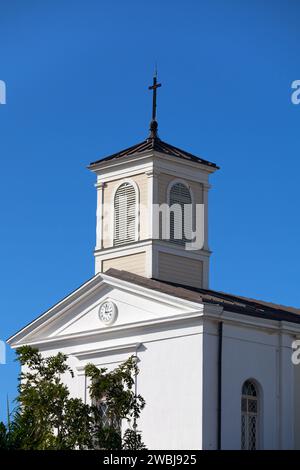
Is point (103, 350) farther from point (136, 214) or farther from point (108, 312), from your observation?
point (136, 214)

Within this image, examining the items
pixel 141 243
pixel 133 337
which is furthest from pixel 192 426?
pixel 141 243

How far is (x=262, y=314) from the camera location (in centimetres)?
4144

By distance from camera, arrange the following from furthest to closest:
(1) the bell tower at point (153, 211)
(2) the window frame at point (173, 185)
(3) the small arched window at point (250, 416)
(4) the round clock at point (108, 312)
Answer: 1. (2) the window frame at point (173, 185)
2. (1) the bell tower at point (153, 211)
3. (4) the round clock at point (108, 312)
4. (3) the small arched window at point (250, 416)

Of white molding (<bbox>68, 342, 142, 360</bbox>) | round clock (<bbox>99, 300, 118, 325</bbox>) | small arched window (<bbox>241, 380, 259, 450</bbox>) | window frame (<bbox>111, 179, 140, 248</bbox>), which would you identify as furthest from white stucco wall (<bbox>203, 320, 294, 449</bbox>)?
window frame (<bbox>111, 179, 140, 248</bbox>)

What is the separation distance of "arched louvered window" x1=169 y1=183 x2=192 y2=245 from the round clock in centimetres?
291

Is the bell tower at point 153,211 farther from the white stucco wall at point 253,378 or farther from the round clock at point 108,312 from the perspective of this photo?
the white stucco wall at point 253,378

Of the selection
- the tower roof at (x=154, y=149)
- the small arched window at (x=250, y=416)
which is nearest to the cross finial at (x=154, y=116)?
the tower roof at (x=154, y=149)

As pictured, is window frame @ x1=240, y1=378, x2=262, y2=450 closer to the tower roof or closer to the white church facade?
the white church facade

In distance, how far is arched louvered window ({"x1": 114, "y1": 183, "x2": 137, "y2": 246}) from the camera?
44250 mm

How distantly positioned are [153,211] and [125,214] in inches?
46.2

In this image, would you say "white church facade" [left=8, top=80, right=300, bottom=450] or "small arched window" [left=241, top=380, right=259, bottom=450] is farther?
"small arched window" [left=241, top=380, right=259, bottom=450]

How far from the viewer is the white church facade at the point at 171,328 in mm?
39469

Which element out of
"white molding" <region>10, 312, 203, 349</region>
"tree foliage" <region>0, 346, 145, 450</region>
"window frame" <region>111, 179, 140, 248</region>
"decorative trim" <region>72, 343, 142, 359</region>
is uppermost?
"window frame" <region>111, 179, 140, 248</region>

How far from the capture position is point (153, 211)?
43.7 metres
